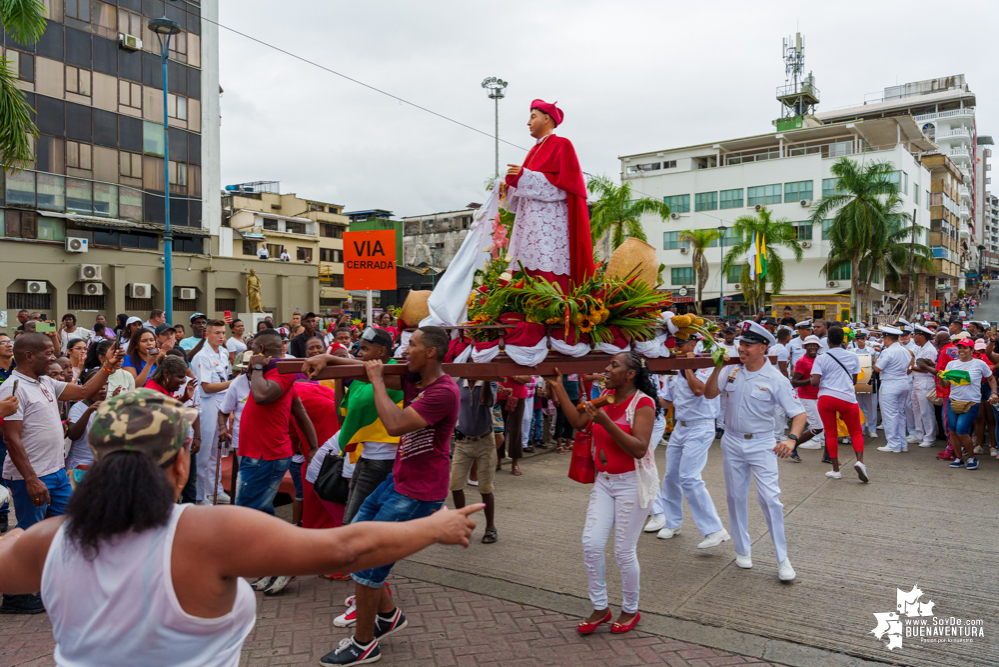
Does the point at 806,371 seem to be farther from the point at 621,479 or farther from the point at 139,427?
the point at 139,427

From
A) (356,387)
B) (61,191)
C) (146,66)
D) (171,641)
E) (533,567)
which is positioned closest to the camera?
(171,641)

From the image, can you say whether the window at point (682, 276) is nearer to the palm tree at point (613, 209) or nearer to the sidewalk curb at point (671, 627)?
the palm tree at point (613, 209)

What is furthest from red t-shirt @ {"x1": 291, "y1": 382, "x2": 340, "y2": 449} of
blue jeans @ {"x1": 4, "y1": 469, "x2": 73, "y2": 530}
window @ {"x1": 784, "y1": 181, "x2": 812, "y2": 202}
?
window @ {"x1": 784, "y1": 181, "x2": 812, "y2": 202}

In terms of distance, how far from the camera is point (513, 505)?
8.11 m

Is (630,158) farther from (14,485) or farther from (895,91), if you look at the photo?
(14,485)

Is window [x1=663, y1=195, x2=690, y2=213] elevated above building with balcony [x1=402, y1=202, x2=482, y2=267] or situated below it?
above

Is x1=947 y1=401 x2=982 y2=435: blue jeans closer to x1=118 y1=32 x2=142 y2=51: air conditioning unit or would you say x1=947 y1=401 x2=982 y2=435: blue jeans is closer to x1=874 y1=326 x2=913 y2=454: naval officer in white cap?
x1=874 y1=326 x2=913 y2=454: naval officer in white cap

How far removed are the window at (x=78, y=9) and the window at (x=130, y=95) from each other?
96.1 inches

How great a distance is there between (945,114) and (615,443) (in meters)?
93.8

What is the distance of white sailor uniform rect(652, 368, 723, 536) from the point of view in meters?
6.52

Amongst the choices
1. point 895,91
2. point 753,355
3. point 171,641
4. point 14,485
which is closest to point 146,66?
point 14,485

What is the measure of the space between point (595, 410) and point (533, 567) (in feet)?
7.01

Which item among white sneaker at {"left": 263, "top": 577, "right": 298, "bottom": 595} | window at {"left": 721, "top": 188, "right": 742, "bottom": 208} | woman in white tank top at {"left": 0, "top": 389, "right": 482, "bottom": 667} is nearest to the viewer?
woman in white tank top at {"left": 0, "top": 389, "right": 482, "bottom": 667}

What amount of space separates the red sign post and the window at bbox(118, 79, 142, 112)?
21410 mm
